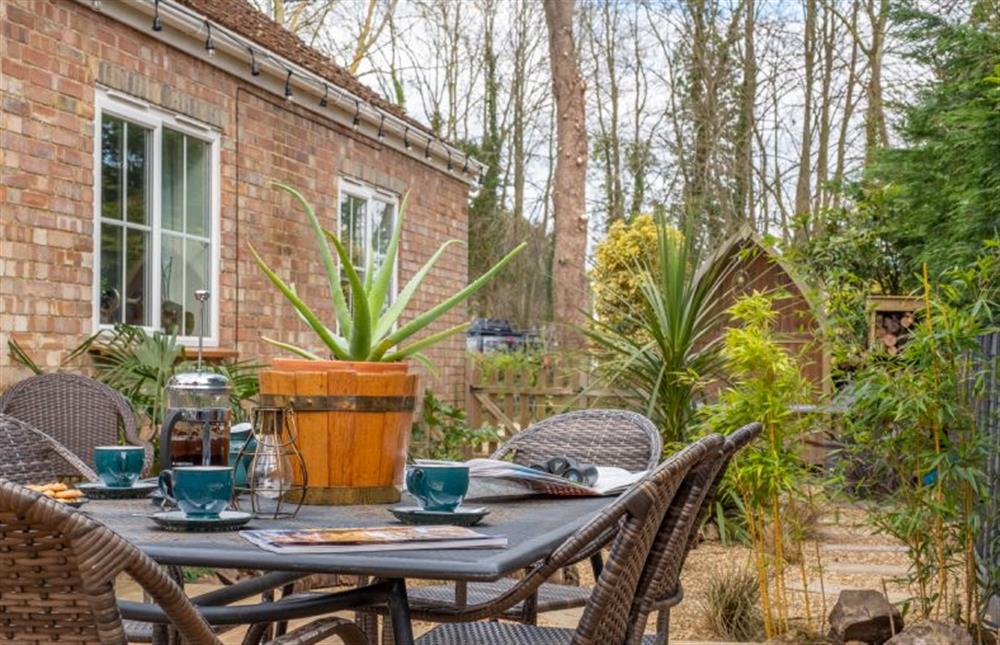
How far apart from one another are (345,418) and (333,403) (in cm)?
4

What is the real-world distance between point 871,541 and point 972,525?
10.7ft

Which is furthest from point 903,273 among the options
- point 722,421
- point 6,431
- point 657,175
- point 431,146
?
point 657,175

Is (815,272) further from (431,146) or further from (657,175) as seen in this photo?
(657,175)

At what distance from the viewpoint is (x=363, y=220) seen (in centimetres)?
985

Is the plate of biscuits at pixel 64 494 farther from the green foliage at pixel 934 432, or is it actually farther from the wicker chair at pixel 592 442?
the green foliage at pixel 934 432

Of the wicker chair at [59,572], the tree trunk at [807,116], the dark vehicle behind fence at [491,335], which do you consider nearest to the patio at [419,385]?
the wicker chair at [59,572]

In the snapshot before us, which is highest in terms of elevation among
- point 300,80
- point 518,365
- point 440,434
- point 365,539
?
point 300,80

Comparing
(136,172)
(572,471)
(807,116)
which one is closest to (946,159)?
(136,172)

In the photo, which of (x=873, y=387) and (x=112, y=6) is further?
(x=112, y=6)

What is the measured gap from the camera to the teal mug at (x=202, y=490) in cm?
218

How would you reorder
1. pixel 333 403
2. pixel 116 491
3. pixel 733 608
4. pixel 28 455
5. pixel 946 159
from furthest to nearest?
pixel 946 159 → pixel 733 608 → pixel 28 455 → pixel 116 491 → pixel 333 403

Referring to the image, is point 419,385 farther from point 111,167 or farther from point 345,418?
point 111,167

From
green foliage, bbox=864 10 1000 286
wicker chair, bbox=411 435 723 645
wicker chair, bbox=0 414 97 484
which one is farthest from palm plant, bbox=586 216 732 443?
wicker chair, bbox=411 435 723 645

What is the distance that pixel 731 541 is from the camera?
7035 mm
